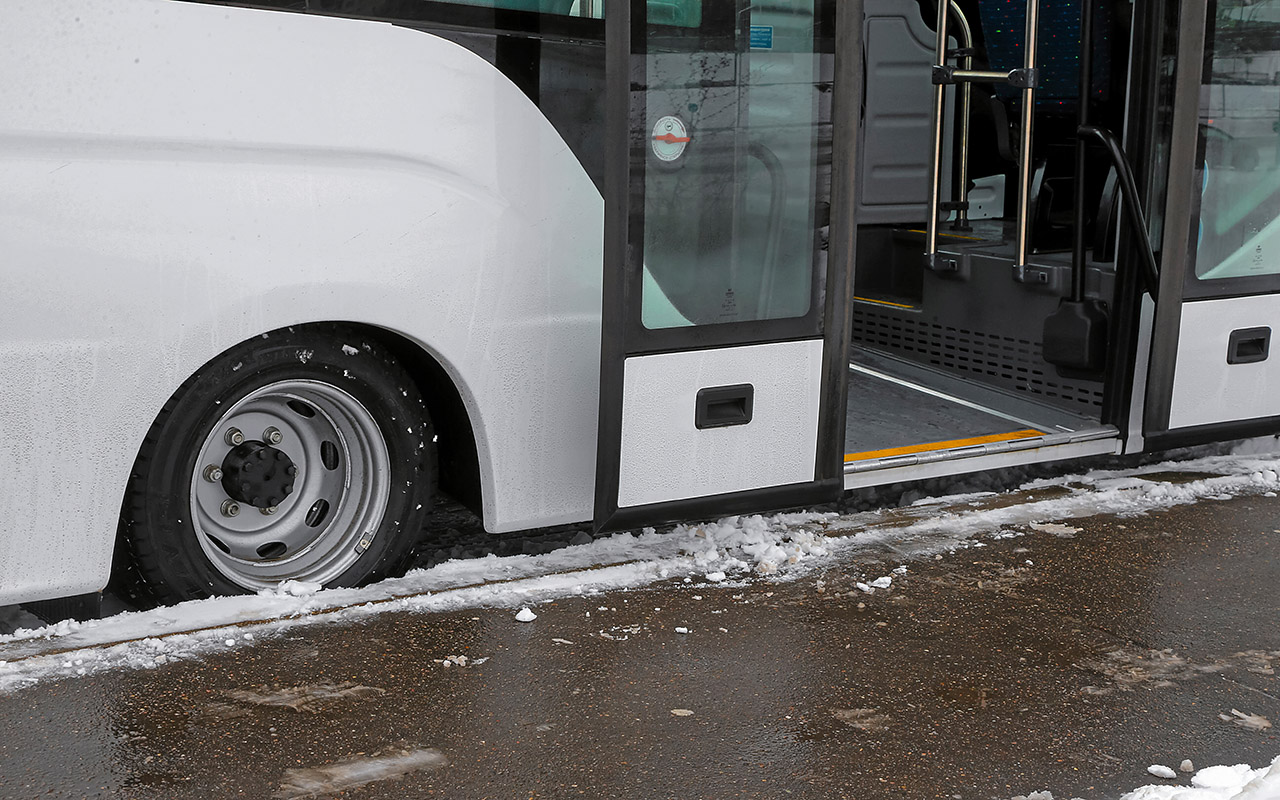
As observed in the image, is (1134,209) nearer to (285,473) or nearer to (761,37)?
(761,37)

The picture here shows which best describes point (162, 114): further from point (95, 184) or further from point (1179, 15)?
point (1179, 15)

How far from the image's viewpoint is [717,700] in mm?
3146

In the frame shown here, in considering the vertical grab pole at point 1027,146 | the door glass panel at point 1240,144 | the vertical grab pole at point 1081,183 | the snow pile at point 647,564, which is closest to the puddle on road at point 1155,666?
the snow pile at point 647,564

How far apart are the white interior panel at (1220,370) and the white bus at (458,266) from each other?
0.02 m

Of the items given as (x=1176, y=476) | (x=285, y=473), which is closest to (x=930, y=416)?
(x=1176, y=476)

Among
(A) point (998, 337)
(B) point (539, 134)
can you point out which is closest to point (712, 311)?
(B) point (539, 134)

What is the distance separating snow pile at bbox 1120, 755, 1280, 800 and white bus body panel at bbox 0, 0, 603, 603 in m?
1.91

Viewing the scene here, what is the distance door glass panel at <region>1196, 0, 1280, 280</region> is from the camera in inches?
188

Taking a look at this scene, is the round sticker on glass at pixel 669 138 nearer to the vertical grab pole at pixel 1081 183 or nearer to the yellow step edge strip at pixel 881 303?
the vertical grab pole at pixel 1081 183

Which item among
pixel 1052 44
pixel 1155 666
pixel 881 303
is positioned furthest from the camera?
pixel 881 303

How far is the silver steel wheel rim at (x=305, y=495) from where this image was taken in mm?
3547

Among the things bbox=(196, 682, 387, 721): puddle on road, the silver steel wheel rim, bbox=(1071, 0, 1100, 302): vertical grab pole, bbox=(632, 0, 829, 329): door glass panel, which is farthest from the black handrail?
bbox=(196, 682, 387, 721): puddle on road

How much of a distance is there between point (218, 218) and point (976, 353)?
13.0ft

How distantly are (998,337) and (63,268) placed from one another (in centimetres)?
424
